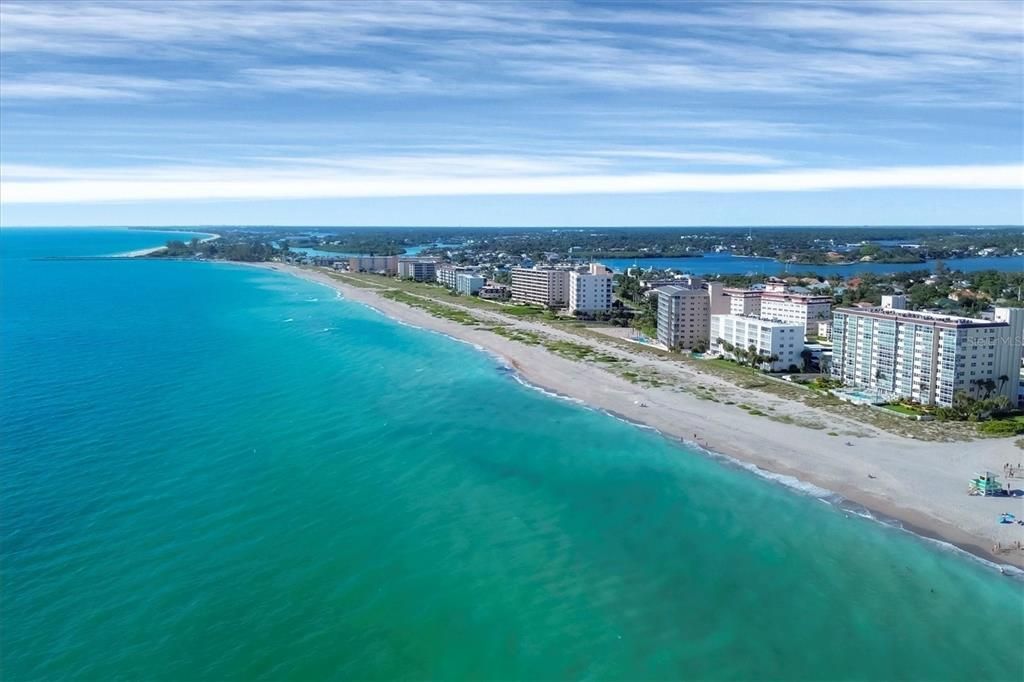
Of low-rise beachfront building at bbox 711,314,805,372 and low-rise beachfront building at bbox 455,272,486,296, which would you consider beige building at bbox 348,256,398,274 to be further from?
low-rise beachfront building at bbox 711,314,805,372

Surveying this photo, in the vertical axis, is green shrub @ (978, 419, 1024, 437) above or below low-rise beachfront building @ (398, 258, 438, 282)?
below

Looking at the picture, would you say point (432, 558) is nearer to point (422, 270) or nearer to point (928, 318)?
point (928, 318)

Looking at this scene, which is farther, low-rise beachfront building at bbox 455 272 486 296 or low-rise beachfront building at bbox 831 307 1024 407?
low-rise beachfront building at bbox 455 272 486 296

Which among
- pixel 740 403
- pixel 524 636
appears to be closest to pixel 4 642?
pixel 524 636

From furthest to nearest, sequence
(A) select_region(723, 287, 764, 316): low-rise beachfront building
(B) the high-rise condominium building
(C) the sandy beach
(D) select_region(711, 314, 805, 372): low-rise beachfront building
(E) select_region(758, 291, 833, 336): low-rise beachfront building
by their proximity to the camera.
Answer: (B) the high-rise condominium building
(E) select_region(758, 291, 833, 336): low-rise beachfront building
(A) select_region(723, 287, 764, 316): low-rise beachfront building
(D) select_region(711, 314, 805, 372): low-rise beachfront building
(C) the sandy beach

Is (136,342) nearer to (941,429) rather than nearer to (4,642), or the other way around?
(4,642)

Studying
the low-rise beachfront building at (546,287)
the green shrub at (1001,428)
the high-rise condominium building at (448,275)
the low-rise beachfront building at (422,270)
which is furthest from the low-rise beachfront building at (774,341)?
the low-rise beachfront building at (422,270)

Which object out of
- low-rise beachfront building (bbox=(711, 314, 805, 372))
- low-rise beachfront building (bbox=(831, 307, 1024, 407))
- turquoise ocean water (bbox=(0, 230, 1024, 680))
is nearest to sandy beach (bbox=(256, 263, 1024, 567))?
turquoise ocean water (bbox=(0, 230, 1024, 680))

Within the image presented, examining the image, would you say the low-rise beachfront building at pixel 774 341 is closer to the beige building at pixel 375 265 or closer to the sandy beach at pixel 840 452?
the sandy beach at pixel 840 452
